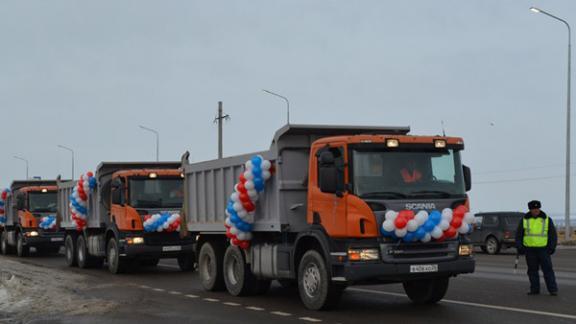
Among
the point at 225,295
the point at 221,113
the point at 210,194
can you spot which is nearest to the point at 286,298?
the point at 225,295

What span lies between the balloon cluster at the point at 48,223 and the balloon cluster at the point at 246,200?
16167mm

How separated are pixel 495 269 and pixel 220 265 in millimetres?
7960

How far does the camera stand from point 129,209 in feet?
67.9

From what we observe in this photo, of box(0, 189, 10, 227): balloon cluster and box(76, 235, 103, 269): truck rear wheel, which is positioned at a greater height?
box(0, 189, 10, 227): balloon cluster

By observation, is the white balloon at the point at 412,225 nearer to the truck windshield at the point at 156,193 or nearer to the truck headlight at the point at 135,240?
the truck windshield at the point at 156,193

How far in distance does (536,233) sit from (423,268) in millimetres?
3596

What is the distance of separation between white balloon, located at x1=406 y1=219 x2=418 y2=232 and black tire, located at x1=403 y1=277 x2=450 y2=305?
1.62 m

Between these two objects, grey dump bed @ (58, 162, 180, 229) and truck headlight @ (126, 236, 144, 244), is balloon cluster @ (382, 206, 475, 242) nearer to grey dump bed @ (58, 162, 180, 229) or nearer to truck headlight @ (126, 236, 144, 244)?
truck headlight @ (126, 236, 144, 244)

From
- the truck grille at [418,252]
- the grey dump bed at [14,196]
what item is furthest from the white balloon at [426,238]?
the grey dump bed at [14,196]

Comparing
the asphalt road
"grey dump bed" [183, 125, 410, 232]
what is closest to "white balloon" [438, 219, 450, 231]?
the asphalt road

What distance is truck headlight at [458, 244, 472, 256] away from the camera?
12023 mm

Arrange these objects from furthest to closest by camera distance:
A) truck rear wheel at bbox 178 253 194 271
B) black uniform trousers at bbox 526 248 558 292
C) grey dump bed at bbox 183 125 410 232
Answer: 1. truck rear wheel at bbox 178 253 194 271
2. black uniform trousers at bbox 526 248 558 292
3. grey dump bed at bbox 183 125 410 232

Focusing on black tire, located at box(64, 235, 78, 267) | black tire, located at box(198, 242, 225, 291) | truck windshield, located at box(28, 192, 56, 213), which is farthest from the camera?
truck windshield, located at box(28, 192, 56, 213)

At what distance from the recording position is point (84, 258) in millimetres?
24078
